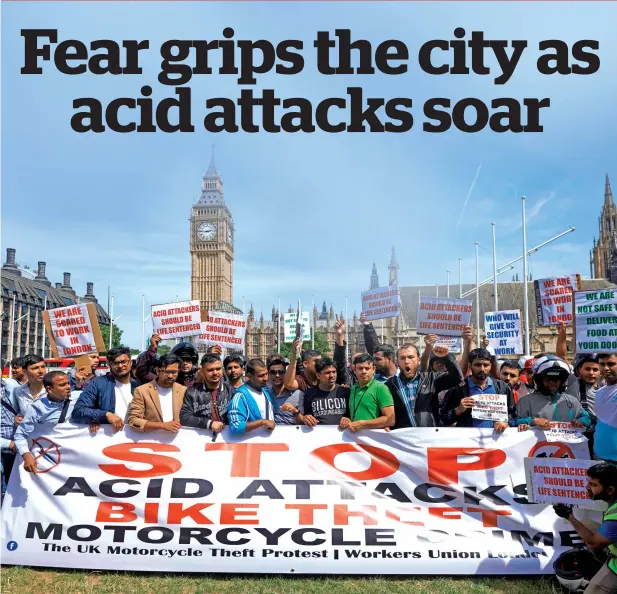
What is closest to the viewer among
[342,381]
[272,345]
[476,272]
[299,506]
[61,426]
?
[299,506]

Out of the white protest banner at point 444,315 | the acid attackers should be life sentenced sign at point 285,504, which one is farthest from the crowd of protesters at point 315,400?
the white protest banner at point 444,315

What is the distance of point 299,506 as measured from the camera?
5.61 metres

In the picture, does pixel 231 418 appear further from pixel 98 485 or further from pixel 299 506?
pixel 98 485

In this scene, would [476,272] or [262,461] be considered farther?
[476,272]

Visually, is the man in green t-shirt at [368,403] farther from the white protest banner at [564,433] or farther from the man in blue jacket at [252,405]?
the white protest banner at [564,433]

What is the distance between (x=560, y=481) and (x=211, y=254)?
139578mm

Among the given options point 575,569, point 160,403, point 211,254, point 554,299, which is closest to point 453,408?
point 575,569

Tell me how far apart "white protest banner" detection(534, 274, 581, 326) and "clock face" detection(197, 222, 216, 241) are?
135 meters

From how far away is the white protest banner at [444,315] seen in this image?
9.05 meters

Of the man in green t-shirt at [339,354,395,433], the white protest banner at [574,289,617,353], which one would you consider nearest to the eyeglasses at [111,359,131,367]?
the man in green t-shirt at [339,354,395,433]

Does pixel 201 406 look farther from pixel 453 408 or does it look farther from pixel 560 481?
pixel 560 481

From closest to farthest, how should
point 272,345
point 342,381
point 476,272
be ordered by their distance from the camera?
point 342,381 < point 476,272 < point 272,345

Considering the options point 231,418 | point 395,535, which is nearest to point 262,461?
point 231,418

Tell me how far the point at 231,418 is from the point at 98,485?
4.92ft
